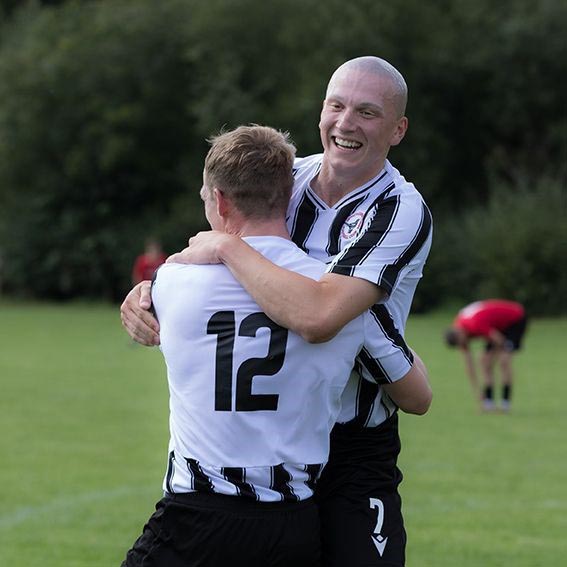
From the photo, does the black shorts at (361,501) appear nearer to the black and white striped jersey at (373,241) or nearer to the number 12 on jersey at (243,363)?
the black and white striped jersey at (373,241)

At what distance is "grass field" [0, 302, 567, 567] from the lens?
8438mm

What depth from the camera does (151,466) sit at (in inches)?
453

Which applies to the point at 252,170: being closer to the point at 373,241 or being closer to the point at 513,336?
the point at 373,241

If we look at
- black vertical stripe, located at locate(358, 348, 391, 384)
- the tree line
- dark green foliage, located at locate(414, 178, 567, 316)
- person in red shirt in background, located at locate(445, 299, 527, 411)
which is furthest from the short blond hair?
the tree line

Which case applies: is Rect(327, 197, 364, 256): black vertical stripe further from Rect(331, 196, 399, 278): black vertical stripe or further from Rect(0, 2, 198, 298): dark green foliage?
Rect(0, 2, 198, 298): dark green foliage

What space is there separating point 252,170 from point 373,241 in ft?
1.45

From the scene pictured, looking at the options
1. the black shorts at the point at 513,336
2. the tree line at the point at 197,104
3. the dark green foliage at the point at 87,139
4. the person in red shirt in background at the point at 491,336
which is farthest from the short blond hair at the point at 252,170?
the dark green foliage at the point at 87,139

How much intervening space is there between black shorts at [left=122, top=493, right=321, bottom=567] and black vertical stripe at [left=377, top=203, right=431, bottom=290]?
0.68m

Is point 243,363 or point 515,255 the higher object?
point 515,255

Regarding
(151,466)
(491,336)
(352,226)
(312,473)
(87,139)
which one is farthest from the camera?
(87,139)

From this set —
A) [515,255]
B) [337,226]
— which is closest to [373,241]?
[337,226]

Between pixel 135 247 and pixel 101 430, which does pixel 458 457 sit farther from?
pixel 135 247

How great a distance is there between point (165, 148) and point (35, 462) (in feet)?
102

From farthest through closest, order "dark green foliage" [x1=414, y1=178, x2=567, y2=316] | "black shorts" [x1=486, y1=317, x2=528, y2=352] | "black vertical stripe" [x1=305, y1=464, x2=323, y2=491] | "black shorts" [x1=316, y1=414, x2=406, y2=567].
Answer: "dark green foliage" [x1=414, y1=178, x2=567, y2=316] → "black shorts" [x1=486, y1=317, x2=528, y2=352] → "black shorts" [x1=316, y1=414, x2=406, y2=567] → "black vertical stripe" [x1=305, y1=464, x2=323, y2=491]
